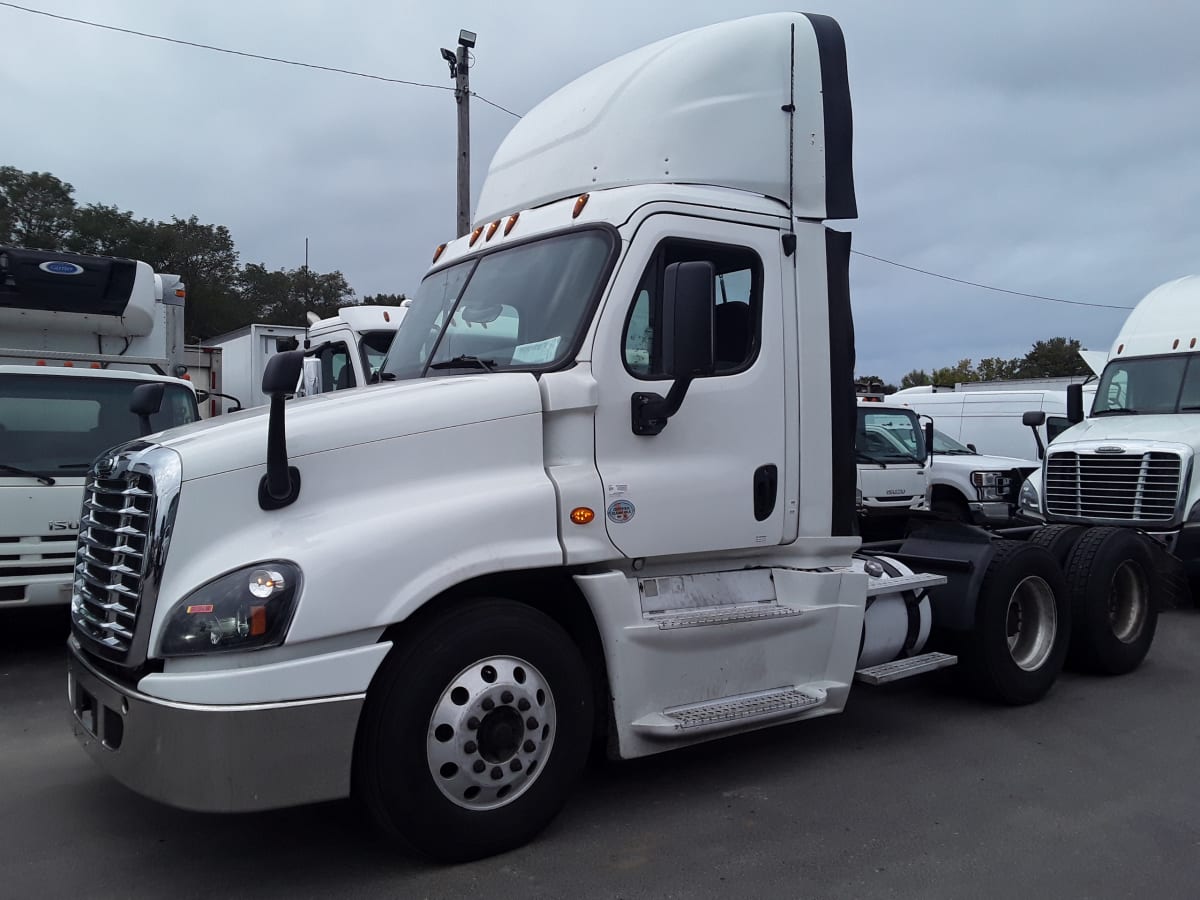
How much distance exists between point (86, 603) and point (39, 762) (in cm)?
173

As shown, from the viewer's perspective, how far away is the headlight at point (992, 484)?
14250mm

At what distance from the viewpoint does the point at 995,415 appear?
725 inches

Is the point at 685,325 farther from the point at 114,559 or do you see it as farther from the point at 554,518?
the point at 114,559

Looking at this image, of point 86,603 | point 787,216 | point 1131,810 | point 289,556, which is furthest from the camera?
point 787,216

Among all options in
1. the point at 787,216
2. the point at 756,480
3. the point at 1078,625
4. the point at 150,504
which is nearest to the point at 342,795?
the point at 150,504

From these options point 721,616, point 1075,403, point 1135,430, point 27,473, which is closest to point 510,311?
point 721,616

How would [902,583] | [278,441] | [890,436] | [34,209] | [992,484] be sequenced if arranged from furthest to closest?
[34,209] → [992,484] → [890,436] → [902,583] → [278,441]

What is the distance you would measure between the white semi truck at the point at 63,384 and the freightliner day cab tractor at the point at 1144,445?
24.3 feet

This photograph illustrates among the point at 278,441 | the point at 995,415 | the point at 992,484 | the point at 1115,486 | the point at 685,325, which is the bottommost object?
the point at 992,484

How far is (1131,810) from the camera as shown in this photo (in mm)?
4496

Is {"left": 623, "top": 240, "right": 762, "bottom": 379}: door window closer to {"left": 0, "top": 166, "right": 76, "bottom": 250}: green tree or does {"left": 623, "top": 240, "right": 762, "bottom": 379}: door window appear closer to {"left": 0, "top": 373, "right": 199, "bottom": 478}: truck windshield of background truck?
{"left": 0, "top": 373, "right": 199, "bottom": 478}: truck windshield of background truck

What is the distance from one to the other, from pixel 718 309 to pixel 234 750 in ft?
9.51

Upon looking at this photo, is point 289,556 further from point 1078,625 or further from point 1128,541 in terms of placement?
point 1128,541

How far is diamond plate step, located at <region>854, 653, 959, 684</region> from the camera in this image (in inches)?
203
